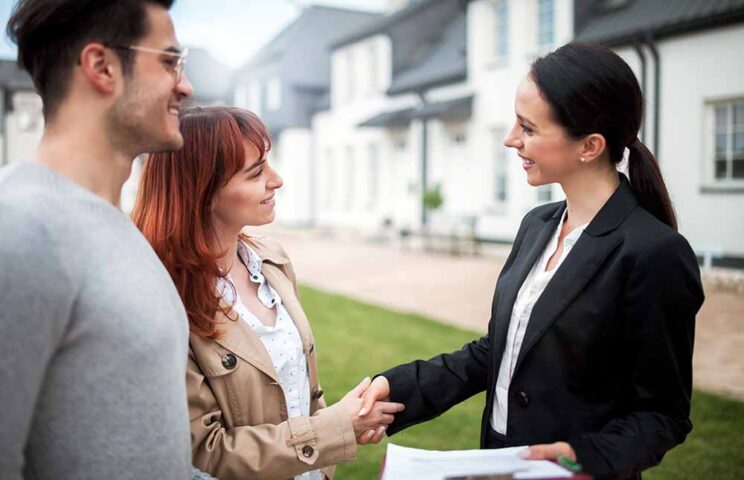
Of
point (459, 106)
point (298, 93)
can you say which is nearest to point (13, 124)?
point (298, 93)

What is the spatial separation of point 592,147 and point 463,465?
3.23 feet

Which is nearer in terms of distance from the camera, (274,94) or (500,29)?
(500,29)

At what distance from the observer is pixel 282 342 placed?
2170 mm

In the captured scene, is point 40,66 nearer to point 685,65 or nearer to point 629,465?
point 629,465

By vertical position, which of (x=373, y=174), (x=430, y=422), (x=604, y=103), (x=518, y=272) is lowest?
(x=430, y=422)

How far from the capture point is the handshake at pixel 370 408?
215cm

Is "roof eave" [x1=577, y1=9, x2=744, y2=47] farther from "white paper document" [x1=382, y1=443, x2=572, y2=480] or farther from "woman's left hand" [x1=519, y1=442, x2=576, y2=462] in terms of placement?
"white paper document" [x1=382, y1=443, x2=572, y2=480]

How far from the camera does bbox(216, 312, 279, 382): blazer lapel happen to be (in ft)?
6.56

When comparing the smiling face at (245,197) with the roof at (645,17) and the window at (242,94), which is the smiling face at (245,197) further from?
the window at (242,94)

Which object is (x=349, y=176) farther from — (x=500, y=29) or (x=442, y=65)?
(x=500, y=29)

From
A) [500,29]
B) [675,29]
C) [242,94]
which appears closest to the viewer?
[675,29]

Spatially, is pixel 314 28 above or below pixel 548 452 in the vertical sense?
above

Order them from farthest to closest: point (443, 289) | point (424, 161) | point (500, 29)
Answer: point (424, 161) → point (500, 29) → point (443, 289)

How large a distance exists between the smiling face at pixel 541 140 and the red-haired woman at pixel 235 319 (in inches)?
31.7
